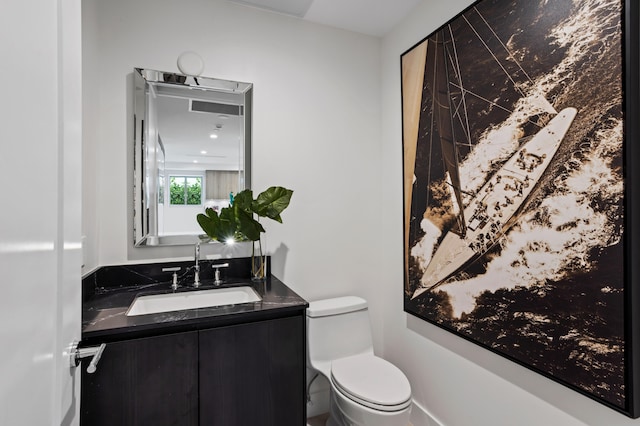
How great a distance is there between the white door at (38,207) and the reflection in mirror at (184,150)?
1.07 meters

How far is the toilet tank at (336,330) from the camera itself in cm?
196

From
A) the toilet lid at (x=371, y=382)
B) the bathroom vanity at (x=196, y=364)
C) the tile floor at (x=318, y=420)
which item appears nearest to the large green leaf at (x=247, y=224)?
the bathroom vanity at (x=196, y=364)

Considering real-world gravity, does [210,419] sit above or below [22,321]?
below

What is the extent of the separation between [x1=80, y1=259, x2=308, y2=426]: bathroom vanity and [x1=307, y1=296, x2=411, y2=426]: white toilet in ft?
0.89

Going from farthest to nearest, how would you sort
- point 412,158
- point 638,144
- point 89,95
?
point 412,158, point 89,95, point 638,144

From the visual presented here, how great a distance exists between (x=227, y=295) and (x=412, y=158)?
137 centimetres

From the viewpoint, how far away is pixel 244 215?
1810 millimetres

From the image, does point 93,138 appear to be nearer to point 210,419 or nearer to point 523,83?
point 210,419

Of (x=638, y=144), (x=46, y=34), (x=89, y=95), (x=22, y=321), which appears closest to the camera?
(x=22, y=321)

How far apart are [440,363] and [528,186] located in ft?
3.60

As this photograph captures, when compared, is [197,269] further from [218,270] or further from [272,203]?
[272,203]

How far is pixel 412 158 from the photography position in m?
2.03

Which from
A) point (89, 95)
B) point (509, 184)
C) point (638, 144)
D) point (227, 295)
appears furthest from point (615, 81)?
point (89, 95)

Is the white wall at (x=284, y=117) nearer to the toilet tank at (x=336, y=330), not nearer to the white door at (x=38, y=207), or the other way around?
the toilet tank at (x=336, y=330)
